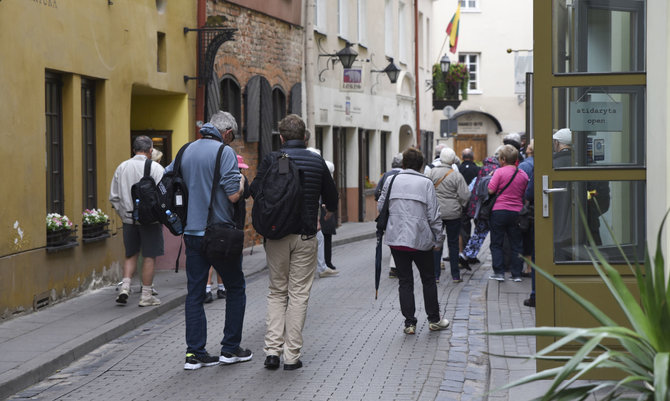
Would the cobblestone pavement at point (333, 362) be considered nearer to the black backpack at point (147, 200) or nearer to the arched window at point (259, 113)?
the black backpack at point (147, 200)

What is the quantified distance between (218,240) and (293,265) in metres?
0.60

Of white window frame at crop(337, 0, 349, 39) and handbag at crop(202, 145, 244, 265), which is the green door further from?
white window frame at crop(337, 0, 349, 39)

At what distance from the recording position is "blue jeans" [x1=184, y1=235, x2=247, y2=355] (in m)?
7.88

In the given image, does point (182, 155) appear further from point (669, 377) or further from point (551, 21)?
point (669, 377)

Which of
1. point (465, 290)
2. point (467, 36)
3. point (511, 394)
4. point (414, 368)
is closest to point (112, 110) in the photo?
point (465, 290)

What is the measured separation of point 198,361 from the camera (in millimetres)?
7969

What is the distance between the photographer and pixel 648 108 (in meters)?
7.03

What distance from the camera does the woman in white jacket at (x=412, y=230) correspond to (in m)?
9.24

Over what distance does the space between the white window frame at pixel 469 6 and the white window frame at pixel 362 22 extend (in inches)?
719

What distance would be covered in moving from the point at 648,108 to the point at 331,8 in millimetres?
18110

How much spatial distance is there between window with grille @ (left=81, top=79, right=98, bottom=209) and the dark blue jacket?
5.48m

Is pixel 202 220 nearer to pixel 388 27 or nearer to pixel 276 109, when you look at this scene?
pixel 276 109

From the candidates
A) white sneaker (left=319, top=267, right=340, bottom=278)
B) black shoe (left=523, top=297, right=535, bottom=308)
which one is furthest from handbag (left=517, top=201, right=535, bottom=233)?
white sneaker (left=319, top=267, right=340, bottom=278)

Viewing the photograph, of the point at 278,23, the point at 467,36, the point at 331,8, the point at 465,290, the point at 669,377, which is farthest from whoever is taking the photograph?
the point at 467,36
